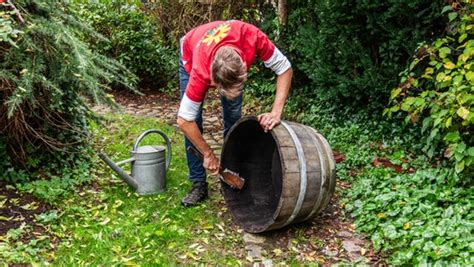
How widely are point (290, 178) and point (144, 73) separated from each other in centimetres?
476

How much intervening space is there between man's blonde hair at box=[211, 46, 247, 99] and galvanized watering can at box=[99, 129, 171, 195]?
1.06 m

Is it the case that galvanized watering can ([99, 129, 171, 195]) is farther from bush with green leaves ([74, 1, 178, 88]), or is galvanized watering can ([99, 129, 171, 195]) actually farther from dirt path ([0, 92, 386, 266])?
bush with green leaves ([74, 1, 178, 88])

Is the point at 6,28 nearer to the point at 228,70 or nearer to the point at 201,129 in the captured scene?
the point at 228,70

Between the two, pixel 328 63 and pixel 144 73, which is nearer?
pixel 328 63

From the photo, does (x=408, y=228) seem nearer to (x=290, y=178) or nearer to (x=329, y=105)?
(x=290, y=178)

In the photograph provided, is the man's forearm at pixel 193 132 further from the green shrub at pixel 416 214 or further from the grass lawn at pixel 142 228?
the green shrub at pixel 416 214

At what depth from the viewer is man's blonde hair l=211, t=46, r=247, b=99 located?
8.11 feet

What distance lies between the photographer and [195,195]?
3510mm

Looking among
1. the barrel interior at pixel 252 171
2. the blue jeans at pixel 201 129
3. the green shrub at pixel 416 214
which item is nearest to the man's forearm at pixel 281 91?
the barrel interior at pixel 252 171

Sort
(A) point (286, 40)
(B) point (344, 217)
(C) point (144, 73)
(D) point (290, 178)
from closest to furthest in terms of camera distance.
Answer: (D) point (290, 178)
(B) point (344, 217)
(A) point (286, 40)
(C) point (144, 73)

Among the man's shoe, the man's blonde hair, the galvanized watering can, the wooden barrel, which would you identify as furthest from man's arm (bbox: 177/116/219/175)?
the galvanized watering can

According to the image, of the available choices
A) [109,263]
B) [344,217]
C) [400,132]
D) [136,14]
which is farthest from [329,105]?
[136,14]

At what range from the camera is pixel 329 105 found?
4863 mm

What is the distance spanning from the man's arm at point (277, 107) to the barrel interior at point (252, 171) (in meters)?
0.27
